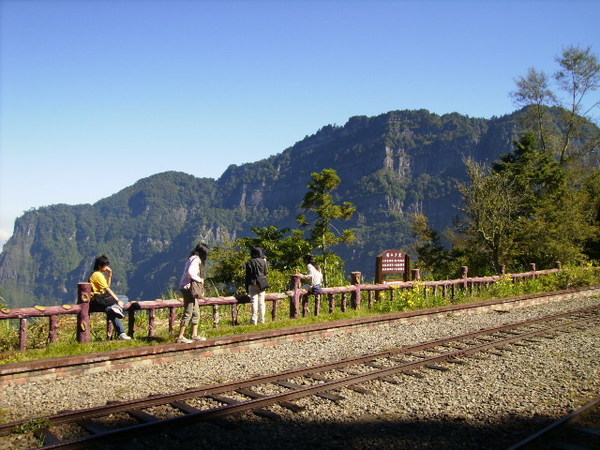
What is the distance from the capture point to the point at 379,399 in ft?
22.1

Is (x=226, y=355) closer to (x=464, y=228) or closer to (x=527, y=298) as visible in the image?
(x=527, y=298)

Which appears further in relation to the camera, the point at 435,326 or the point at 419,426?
the point at 435,326

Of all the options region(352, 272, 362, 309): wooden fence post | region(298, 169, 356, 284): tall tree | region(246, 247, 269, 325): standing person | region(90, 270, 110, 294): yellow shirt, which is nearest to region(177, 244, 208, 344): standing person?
region(90, 270, 110, 294): yellow shirt

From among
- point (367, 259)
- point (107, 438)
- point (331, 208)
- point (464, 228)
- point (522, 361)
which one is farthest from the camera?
point (367, 259)

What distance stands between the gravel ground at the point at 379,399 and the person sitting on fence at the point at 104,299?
1.51m

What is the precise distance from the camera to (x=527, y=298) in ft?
57.8

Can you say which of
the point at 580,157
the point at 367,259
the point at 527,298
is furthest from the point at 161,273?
the point at 527,298

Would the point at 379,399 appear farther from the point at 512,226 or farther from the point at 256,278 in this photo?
the point at 512,226

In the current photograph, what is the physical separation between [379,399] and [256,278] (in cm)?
472

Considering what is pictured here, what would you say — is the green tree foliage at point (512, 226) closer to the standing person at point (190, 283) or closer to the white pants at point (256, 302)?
the white pants at point (256, 302)

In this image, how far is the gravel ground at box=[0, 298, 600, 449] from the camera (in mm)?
5379

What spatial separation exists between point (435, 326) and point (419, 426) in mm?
7477

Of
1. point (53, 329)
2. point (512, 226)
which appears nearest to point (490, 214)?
point (512, 226)

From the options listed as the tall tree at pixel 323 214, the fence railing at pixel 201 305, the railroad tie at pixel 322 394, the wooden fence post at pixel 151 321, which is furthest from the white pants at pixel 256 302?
the tall tree at pixel 323 214
